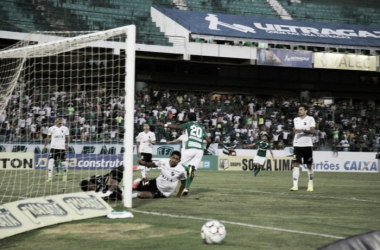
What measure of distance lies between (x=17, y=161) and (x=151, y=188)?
15.5m

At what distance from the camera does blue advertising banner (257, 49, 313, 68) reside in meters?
40.3

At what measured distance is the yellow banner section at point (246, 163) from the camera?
1333 inches

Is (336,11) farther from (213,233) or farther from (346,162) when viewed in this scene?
(213,233)

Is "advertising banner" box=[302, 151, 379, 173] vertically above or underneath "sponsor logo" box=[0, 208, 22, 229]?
underneath

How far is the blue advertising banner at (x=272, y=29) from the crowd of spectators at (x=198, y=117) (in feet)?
15.0

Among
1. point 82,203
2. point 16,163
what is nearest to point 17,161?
point 16,163

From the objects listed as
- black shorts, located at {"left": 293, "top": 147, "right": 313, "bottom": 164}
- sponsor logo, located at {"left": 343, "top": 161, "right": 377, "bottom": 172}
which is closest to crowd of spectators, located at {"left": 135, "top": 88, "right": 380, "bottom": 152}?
sponsor logo, located at {"left": 343, "top": 161, "right": 377, "bottom": 172}

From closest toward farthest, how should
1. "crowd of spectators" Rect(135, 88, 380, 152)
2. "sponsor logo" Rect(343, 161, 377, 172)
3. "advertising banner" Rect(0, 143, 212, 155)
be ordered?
"advertising banner" Rect(0, 143, 212, 155)
"crowd of spectators" Rect(135, 88, 380, 152)
"sponsor logo" Rect(343, 161, 377, 172)

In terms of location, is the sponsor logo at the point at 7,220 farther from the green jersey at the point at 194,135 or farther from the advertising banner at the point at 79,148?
the advertising banner at the point at 79,148

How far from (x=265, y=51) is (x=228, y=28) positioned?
130 inches

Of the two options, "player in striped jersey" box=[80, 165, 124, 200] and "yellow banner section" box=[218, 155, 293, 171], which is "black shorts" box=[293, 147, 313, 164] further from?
"yellow banner section" box=[218, 155, 293, 171]

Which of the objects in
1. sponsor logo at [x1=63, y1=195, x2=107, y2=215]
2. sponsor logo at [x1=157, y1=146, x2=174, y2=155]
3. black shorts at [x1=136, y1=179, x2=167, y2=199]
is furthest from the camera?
sponsor logo at [x1=157, y1=146, x2=174, y2=155]

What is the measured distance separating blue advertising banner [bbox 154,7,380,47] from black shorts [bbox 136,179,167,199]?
26.7 meters

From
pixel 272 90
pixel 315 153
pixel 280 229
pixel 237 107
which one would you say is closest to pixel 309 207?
pixel 280 229
